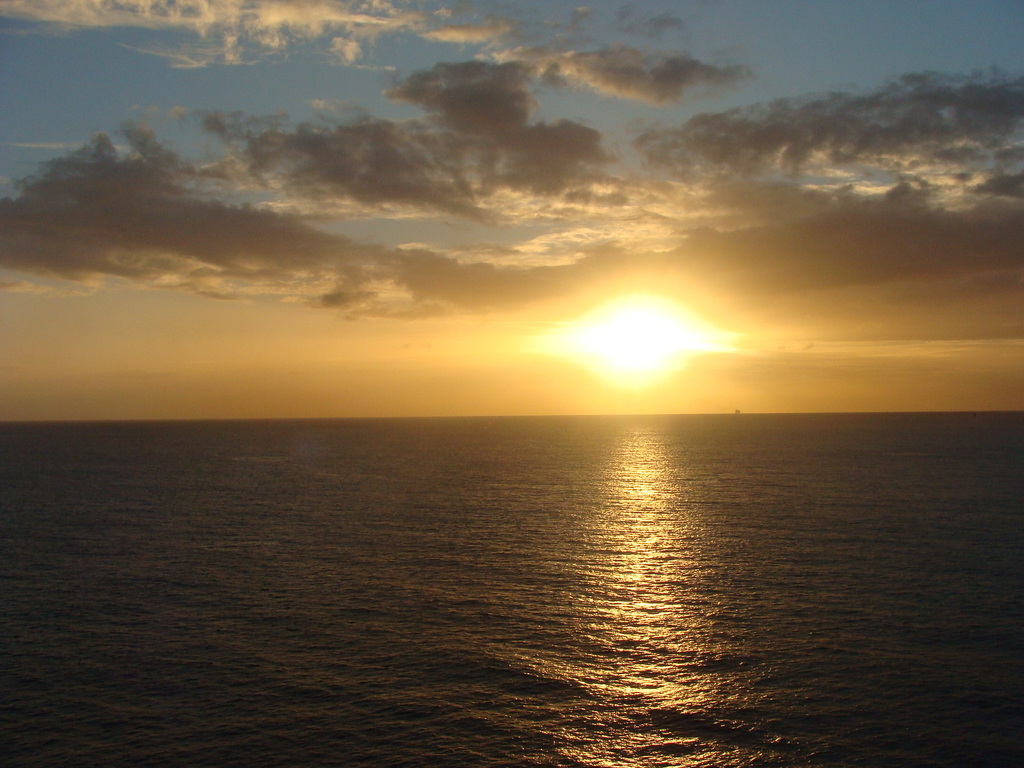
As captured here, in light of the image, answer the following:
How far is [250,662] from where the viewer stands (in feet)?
137

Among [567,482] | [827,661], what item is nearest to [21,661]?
[827,661]

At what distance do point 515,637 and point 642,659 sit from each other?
8590 millimetres

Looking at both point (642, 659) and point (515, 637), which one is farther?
point (515, 637)

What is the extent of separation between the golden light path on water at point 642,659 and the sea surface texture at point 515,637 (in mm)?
196

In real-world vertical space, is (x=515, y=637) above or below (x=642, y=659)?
above

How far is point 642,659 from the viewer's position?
42.2 meters

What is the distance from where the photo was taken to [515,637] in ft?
150

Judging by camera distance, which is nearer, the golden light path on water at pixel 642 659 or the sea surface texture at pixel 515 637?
the golden light path on water at pixel 642 659

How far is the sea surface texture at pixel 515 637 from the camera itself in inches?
1310

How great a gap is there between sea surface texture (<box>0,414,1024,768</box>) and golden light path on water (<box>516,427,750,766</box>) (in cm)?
20

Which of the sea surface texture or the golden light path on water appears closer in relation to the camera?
the golden light path on water

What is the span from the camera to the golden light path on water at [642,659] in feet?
107

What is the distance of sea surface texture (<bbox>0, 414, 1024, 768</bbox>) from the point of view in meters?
33.3

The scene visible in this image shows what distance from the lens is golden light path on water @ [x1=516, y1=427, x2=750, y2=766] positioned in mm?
32656
